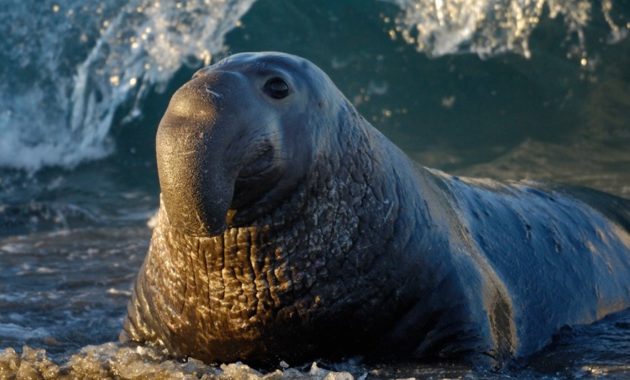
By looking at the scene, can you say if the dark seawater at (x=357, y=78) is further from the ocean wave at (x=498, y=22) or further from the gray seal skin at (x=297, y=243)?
the gray seal skin at (x=297, y=243)

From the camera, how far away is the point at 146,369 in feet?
17.7

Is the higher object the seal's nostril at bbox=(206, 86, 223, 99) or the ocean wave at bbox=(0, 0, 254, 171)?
the ocean wave at bbox=(0, 0, 254, 171)

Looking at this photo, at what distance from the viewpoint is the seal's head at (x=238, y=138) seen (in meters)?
4.43

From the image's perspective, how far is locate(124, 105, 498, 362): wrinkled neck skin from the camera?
5.06 m

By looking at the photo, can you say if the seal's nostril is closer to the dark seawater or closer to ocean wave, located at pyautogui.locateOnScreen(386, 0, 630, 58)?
the dark seawater

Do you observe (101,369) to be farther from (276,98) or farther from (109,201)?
(109,201)

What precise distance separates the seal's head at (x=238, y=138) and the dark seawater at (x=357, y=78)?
7077mm

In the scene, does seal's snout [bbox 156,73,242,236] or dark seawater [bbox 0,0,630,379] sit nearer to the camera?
seal's snout [bbox 156,73,242,236]

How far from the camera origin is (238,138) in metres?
4.57

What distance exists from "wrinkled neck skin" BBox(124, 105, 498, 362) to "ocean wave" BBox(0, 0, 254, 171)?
9426 mm

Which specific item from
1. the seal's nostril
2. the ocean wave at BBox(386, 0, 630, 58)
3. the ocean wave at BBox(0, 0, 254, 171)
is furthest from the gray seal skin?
the ocean wave at BBox(0, 0, 254, 171)

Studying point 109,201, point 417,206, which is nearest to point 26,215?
point 109,201

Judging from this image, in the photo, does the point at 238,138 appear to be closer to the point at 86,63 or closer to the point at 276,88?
the point at 276,88

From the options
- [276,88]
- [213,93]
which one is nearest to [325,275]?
[276,88]
